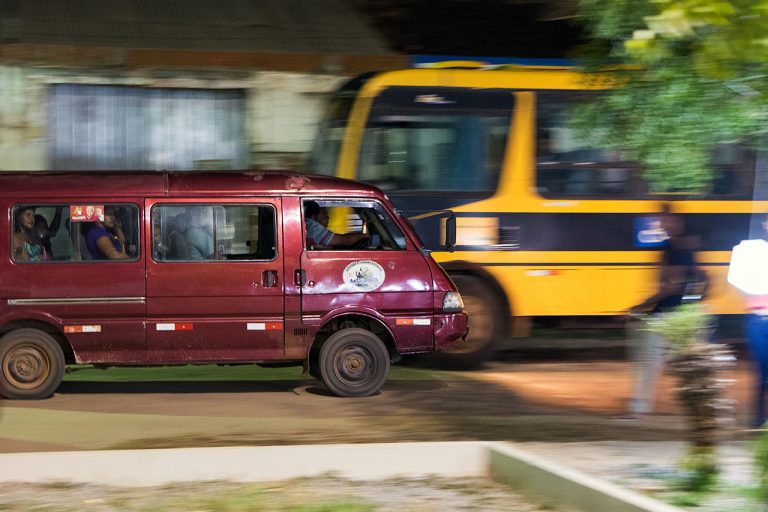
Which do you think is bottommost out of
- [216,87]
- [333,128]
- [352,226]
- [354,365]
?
[354,365]

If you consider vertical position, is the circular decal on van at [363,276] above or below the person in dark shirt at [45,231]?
below

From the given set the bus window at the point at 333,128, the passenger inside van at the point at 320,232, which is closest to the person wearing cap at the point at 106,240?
the passenger inside van at the point at 320,232

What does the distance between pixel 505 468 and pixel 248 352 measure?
412 centimetres

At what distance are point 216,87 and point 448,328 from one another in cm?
821

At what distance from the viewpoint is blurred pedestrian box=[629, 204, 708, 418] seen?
10336 mm

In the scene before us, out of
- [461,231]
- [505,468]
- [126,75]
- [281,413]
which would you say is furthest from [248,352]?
[126,75]

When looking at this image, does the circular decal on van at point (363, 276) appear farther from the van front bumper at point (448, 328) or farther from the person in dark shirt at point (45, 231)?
the person in dark shirt at point (45, 231)

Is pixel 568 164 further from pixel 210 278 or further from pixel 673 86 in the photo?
pixel 673 86

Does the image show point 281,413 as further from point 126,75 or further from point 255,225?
point 126,75

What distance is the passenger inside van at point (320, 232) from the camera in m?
11.4

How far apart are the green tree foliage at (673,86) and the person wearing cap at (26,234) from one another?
478 cm

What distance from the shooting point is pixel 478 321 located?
1345cm

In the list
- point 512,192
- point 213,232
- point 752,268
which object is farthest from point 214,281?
point 752,268

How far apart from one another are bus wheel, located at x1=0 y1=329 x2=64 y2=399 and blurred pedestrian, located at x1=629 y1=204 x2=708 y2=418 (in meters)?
4.92
